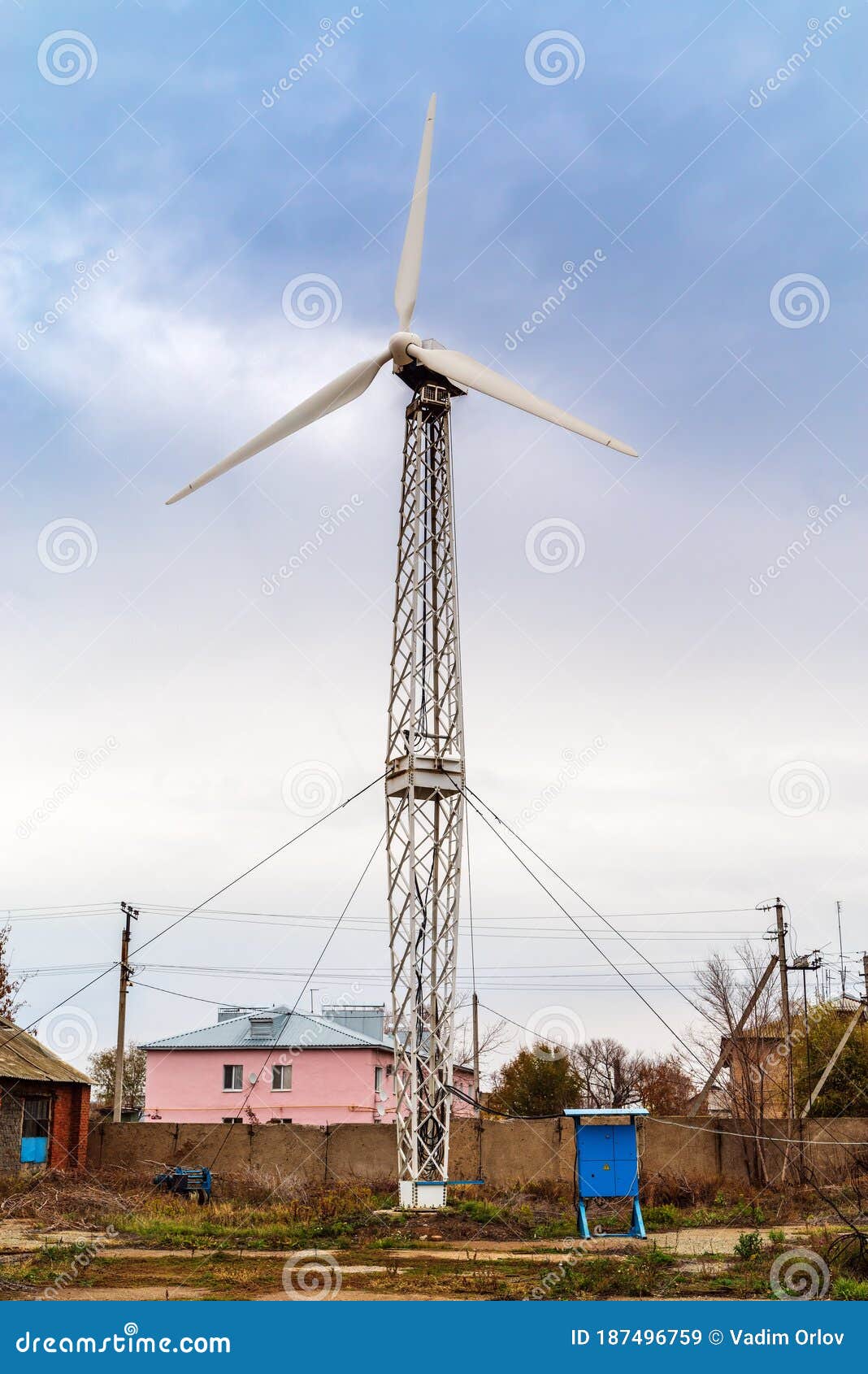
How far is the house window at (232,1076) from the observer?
4728cm

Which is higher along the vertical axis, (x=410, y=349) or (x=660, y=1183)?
(x=410, y=349)

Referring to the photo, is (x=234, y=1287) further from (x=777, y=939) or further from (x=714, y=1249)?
(x=777, y=939)

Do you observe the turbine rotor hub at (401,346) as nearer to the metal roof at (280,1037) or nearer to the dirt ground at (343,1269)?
the dirt ground at (343,1269)

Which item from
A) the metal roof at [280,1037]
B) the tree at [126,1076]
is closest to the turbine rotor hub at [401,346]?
the metal roof at [280,1037]

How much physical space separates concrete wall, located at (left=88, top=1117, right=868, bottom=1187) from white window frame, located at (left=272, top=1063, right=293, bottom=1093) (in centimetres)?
1802

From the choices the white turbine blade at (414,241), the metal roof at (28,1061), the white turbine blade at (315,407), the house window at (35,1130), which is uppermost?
the white turbine blade at (414,241)

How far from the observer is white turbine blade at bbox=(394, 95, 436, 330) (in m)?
22.9

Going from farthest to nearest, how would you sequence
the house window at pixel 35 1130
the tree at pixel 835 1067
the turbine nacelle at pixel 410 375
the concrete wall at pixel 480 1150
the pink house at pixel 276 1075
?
1. the pink house at pixel 276 1075
2. the tree at pixel 835 1067
3. the house window at pixel 35 1130
4. the concrete wall at pixel 480 1150
5. the turbine nacelle at pixel 410 375

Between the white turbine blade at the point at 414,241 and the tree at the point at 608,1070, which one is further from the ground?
the white turbine blade at the point at 414,241

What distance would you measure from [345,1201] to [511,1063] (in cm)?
3025

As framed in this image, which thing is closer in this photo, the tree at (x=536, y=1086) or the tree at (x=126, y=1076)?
the tree at (x=536, y=1086)

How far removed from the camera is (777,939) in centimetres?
3047

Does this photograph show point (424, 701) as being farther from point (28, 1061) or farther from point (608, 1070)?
point (608, 1070)

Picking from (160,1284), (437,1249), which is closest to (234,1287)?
(160,1284)
